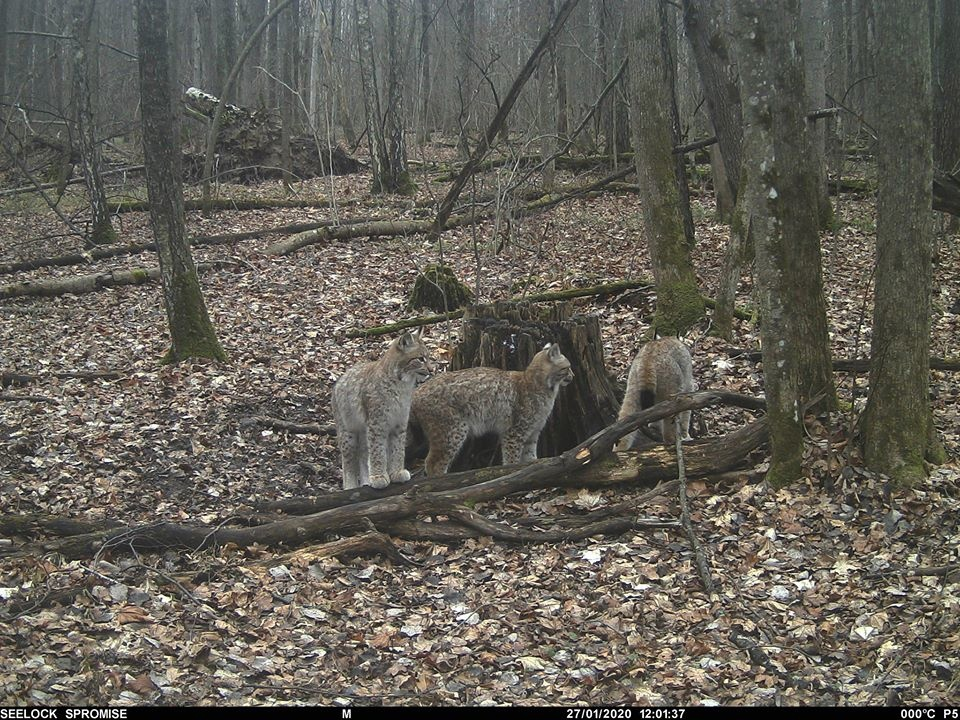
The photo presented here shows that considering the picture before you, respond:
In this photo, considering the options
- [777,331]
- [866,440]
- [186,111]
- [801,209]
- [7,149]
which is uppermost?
[186,111]

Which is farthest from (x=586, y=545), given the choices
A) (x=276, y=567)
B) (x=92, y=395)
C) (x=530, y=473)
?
(x=92, y=395)

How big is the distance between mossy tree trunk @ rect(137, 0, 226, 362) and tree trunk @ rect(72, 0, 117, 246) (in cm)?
774

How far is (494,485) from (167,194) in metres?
7.20

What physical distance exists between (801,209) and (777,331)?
3.72ft

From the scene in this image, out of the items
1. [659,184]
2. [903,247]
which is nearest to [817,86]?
[659,184]

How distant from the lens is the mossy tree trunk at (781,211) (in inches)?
311

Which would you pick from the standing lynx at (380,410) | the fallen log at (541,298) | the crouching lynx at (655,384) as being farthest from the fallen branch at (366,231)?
the standing lynx at (380,410)

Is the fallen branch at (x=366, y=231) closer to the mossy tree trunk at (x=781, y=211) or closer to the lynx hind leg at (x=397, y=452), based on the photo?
the lynx hind leg at (x=397, y=452)

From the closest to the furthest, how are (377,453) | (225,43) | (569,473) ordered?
(569,473)
(377,453)
(225,43)

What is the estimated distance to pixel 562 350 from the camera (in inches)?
386

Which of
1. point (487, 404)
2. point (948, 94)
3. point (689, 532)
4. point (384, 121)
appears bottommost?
point (689, 532)

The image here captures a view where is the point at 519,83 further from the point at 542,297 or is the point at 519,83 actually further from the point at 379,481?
the point at 379,481

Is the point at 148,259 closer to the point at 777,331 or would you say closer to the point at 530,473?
the point at 530,473

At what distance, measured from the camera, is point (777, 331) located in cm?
813
